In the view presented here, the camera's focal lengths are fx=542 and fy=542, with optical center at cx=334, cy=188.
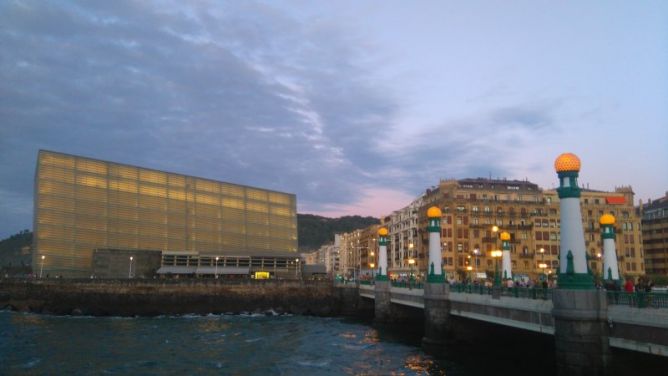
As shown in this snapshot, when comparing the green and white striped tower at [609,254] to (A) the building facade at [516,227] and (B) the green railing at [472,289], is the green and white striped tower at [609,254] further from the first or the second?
(A) the building facade at [516,227]

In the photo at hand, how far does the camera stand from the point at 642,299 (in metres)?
21.6

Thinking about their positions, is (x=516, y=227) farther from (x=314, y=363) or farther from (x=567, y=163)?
(x=567, y=163)

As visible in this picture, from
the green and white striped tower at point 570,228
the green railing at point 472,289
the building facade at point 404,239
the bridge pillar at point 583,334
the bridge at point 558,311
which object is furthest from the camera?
the building facade at point 404,239

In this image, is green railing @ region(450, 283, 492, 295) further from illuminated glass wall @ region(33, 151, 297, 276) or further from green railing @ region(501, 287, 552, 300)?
illuminated glass wall @ region(33, 151, 297, 276)

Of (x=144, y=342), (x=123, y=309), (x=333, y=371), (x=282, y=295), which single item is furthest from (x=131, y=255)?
(x=333, y=371)

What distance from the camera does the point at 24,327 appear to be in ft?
193

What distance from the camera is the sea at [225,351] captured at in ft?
113

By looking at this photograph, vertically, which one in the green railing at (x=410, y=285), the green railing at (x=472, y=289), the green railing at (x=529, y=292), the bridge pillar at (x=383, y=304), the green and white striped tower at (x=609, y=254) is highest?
the green and white striped tower at (x=609, y=254)

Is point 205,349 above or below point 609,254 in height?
below

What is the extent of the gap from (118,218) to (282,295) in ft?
160

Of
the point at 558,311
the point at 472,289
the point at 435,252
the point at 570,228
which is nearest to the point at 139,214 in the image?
the point at 435,252

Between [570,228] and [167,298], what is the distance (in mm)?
71667

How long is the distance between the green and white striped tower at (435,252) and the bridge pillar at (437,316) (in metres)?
0.59

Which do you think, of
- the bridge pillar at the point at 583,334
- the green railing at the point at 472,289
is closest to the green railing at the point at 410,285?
the green railing at the point at 472,289
